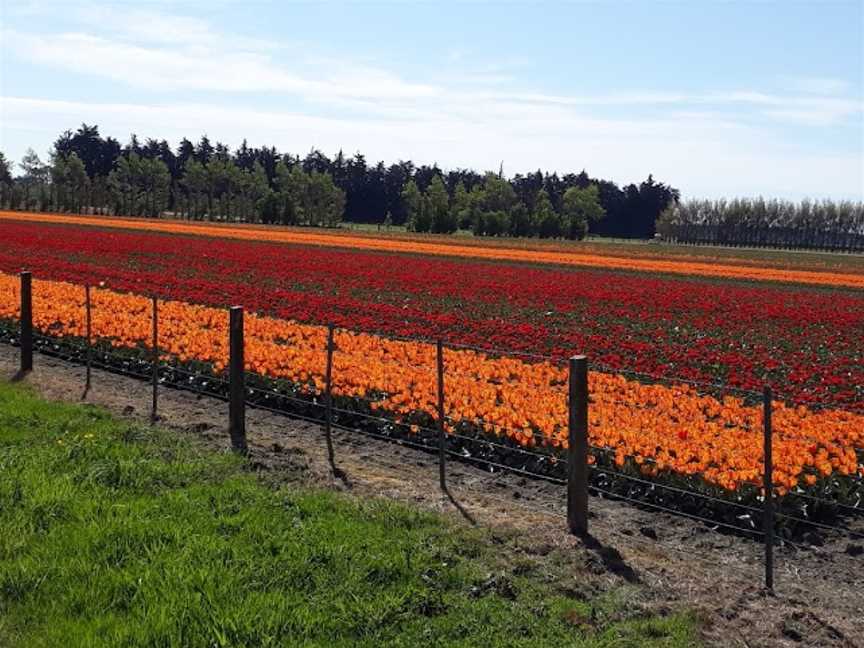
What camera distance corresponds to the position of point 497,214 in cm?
11112

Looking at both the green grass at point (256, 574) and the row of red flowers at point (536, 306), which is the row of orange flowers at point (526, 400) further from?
the green grass at point (256, 574)

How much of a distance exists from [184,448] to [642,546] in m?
4.46

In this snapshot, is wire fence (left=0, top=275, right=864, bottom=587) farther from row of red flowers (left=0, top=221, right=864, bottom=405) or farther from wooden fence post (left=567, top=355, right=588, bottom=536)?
row of red flowers (left=0, top=221, right=864, bottom=405)

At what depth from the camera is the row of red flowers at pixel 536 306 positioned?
17.0 metres

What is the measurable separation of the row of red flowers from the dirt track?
6.16 m

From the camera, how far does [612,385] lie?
12688 millimetres

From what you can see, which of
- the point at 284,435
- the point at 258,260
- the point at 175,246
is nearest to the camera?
the point at 284,435

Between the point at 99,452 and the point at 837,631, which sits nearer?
the point at 837,631

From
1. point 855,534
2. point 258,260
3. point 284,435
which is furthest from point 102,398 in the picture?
point 258,260

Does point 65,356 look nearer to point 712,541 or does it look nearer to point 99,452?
point 99,452

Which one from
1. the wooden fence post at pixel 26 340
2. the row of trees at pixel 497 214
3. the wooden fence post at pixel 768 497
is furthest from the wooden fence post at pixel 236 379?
the row of trees at pixel 497 214

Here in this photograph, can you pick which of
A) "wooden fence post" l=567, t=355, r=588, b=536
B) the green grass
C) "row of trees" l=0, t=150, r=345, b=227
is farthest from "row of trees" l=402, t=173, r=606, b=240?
the green grass

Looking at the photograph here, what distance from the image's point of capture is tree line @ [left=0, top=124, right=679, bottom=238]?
11325 centimetres

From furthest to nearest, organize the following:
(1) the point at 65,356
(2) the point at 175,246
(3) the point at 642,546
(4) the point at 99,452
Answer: (2) the point at 175,246
(1) the point at 65,356
(4) the point at 99,452
(3) the point at 642,546
